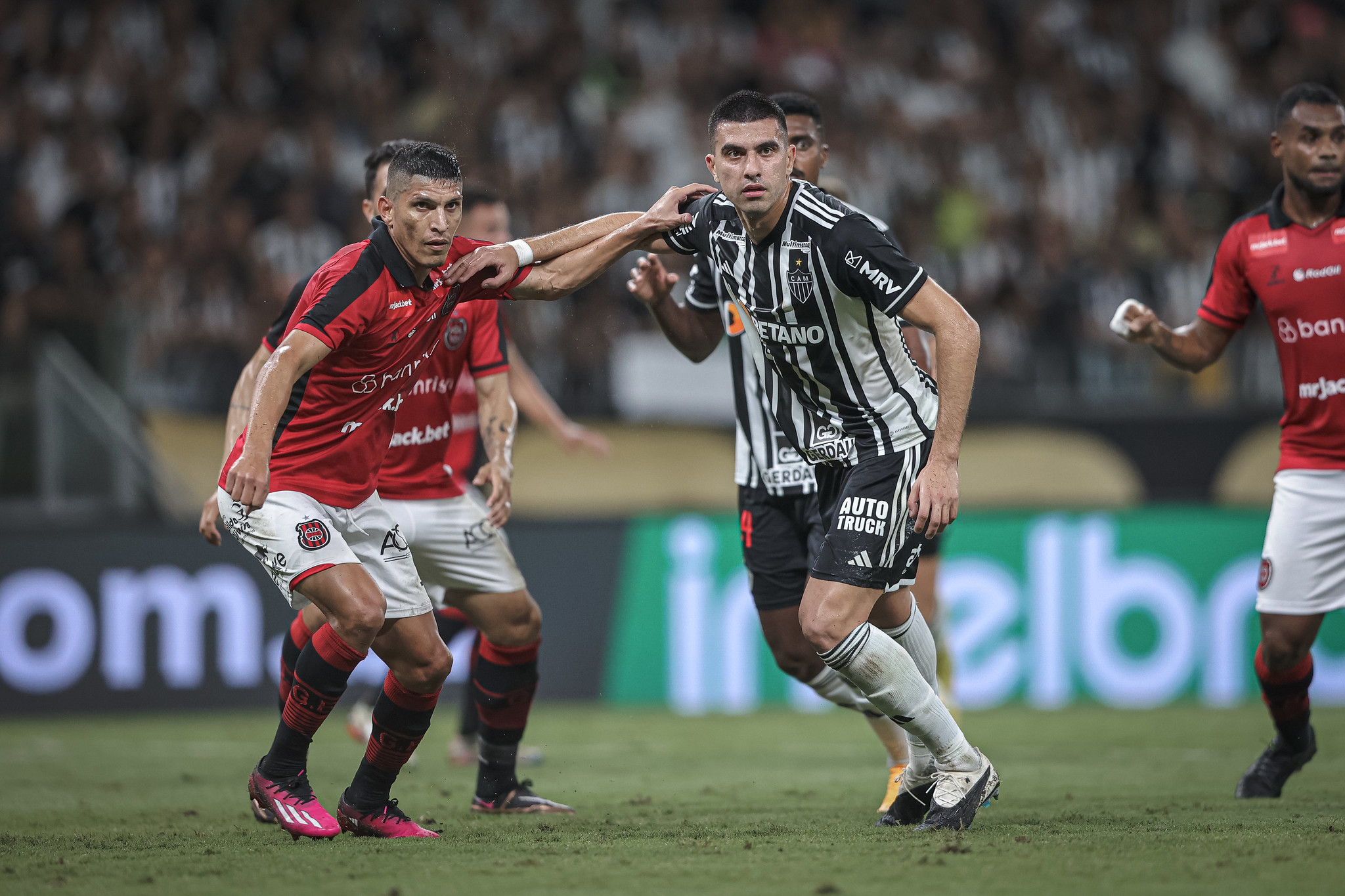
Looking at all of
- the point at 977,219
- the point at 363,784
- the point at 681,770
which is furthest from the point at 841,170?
the point at 363,784

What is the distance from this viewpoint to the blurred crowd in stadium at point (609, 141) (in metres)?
11.6

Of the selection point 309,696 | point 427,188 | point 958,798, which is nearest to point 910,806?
point 958,798

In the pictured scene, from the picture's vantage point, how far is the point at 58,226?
37.9ft

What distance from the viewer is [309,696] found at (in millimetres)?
5246

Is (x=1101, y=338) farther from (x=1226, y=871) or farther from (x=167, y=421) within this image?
(x=1226, y=871)

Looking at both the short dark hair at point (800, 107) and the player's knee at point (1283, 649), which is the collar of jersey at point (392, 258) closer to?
the short dark hair at point (800, 107)

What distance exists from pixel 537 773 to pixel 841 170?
8041mm

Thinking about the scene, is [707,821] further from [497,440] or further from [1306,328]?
[1306,328]

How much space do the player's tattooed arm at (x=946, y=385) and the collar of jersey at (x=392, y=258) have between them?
1.79m

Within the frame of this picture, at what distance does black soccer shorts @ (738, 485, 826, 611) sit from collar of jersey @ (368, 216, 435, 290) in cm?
167

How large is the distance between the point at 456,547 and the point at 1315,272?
12.5 feet

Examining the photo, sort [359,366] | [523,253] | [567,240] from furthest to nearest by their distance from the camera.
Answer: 1. [567,240]
2. [523,253]
3. [359,366]

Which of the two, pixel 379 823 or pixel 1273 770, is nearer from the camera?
pixel 379 823

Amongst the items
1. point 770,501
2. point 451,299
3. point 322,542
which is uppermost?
point 451,299
